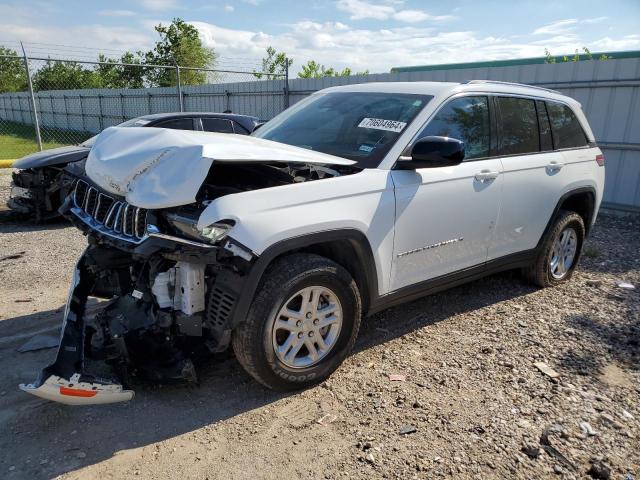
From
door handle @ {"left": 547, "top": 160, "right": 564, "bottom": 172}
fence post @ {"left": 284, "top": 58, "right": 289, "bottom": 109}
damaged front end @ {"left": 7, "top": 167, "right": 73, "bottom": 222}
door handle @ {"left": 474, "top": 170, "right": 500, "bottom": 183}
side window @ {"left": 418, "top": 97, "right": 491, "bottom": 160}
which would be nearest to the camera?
side window @ {"left": 418, "top": 97, "right": 491, "bottom": 160}

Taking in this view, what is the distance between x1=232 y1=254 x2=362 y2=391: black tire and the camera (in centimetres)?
280

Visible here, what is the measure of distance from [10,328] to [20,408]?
1.26m

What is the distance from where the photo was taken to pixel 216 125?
834 cm

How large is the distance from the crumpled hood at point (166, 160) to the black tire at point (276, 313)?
0.63 m

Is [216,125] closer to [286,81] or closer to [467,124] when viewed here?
[467,124]

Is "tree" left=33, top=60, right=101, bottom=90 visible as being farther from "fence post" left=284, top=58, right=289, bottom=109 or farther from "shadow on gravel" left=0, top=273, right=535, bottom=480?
"shadow on gravel" left=0, top=273, right=535, bottom=480

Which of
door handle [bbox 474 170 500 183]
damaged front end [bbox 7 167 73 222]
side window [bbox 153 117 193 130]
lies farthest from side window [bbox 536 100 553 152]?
damaged front end [bbox 7 167 73 222]

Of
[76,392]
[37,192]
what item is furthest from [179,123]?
[76,392]

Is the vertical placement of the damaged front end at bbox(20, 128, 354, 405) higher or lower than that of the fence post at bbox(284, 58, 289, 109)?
lower

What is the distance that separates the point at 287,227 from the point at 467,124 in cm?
194

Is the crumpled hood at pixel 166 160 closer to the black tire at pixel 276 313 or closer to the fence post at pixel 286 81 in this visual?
the black tire at pixel 276 313

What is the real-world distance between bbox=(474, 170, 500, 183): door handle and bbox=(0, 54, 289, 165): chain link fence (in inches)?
414

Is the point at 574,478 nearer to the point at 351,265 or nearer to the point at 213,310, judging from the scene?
the point at 351,265

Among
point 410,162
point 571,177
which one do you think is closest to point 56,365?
point 410,162
